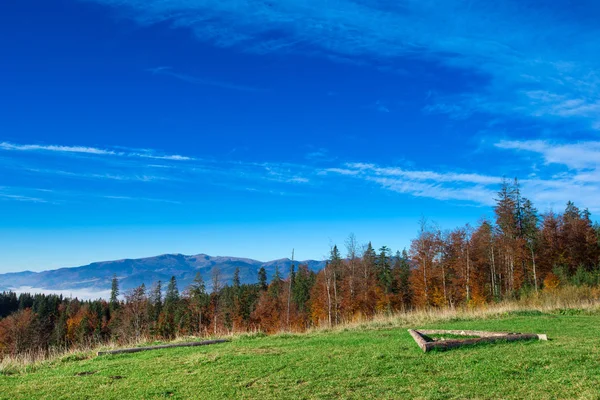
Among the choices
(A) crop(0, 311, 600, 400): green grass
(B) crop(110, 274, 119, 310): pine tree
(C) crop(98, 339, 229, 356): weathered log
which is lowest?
(B) crop(110, 274, 119, 310): pine tree

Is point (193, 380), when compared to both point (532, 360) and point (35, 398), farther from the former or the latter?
point (532, 360)

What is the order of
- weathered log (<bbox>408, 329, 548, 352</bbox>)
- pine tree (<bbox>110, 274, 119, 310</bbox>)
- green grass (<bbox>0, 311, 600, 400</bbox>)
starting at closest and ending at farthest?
green grass (<bbox>0, 311, 600, 400</bbox>), weathered log (<bbox>408, 329, 548, 352</bbox>), pine tree (<bbox>110, 274, 119, 310</bbox>)

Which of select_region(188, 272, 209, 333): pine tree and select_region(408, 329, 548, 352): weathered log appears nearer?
select_region(408, 329, 548, 352): weathered log

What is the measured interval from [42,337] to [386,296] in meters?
84.7

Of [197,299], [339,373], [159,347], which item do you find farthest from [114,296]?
[339,373]

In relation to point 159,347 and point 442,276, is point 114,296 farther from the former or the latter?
point 159,347

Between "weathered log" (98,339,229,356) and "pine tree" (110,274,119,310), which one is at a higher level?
"weathered log" (98,339,229,356)

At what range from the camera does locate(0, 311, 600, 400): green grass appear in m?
7.33

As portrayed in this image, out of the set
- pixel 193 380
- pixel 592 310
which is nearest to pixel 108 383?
pixel 193 380

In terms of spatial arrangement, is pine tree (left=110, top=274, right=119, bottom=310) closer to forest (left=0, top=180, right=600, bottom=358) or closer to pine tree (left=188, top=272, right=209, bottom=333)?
forest (left=0, top=180, right=600, bottom=358)

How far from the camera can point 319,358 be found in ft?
35.7

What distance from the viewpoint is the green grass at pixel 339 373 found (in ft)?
24.1

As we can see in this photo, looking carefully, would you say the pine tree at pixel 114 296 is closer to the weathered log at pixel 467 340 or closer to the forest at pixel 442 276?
the forest at pixel 442 276

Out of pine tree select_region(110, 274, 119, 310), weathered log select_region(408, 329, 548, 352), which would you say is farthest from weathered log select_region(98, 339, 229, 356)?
pine tree select_region(110, 274, 119, 310)
